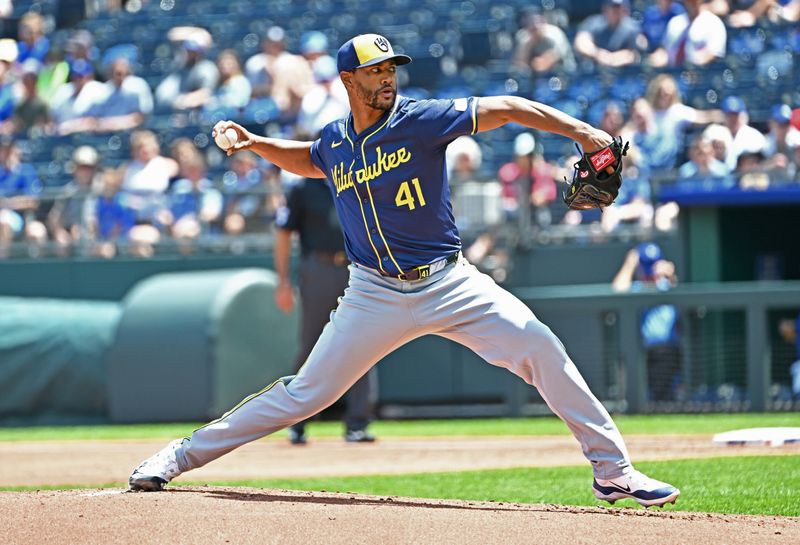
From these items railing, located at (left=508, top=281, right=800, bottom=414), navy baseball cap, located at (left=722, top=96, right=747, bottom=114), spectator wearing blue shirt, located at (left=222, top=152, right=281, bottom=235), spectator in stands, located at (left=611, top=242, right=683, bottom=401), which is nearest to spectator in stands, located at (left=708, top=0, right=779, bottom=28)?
navy baseball cap, located at (left=722, top=96, right=747, bottom=114)

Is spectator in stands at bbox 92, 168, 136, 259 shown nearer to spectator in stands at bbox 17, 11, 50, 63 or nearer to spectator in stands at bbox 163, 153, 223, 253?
spectator in stands at bbox 163, 153, 223, 253

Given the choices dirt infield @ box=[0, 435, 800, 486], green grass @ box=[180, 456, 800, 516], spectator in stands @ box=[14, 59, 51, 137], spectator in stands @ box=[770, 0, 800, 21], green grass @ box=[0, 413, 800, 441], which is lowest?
green grass @ box=[0, 413, 800, 441]

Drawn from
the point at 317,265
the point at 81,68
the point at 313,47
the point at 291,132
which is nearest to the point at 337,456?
the point at 317,265

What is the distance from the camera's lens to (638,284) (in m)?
11.6

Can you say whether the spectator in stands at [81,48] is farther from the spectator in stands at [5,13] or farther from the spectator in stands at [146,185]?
the spectator in stands at [146,185]

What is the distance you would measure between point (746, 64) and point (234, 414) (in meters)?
9.08

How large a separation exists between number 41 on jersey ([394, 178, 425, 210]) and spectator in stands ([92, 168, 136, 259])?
823cm

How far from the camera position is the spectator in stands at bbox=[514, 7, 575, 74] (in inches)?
562

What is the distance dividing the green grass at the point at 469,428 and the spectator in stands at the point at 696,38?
422cm

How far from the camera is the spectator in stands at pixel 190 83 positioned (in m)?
16.1

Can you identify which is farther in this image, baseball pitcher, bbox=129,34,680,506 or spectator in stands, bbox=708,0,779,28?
spectator in stands, bbox=708,0,779,28

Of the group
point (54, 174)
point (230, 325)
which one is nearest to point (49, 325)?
point (230, 325)

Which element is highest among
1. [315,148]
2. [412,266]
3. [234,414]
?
[315,148]

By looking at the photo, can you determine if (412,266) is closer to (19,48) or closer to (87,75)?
(87,75)
